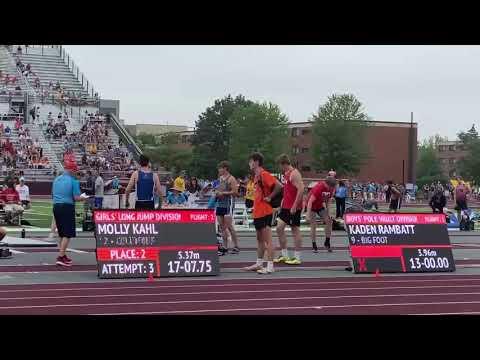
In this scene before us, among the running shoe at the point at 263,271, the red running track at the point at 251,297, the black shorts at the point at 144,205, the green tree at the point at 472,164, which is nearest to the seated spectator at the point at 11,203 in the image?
the black shorts at the point at 144,205

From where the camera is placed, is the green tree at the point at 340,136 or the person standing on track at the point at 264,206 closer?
the person standing on track at the point at 264,206

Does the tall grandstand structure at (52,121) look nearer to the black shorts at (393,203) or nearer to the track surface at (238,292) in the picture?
the black shorts at (393,203)

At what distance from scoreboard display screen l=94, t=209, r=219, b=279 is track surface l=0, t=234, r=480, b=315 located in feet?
0.98

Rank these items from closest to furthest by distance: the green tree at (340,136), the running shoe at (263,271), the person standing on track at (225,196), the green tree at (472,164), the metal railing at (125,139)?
the running shoe at (263,271) → the person standing on track at (225,196) → the metal railing at (125,139) → the green tree at (340,136) → the green tree at (472,164)

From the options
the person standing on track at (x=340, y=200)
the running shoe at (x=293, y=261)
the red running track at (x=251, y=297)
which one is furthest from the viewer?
the person standing on track at (x=340, y=200)

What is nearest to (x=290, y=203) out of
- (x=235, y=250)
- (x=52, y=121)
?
(x=235, y=250)

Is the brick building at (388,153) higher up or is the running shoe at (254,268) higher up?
the brick building at (388,153)

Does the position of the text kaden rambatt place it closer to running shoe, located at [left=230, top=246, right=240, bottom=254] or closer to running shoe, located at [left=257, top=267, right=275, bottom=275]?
running shoe, located at [left=257, top=267, right=275, bottom=275]

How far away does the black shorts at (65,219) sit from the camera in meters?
12.8

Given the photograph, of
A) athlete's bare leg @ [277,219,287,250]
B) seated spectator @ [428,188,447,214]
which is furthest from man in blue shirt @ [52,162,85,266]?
seated spectator @ [428,188,447,214]

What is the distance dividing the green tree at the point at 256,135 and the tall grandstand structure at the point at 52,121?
70.4 feet

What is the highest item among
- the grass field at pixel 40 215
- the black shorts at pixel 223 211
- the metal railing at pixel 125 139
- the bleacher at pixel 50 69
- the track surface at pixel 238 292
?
the bleacher at pixel 50 69
